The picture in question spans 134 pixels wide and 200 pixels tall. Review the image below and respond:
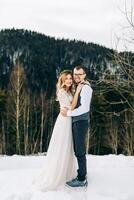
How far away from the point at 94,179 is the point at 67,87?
1.48 m

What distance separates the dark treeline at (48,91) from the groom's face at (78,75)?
1187 millimetres

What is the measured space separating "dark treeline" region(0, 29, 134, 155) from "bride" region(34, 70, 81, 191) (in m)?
1.13

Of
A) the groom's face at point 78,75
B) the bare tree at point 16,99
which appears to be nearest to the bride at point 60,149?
→ the groom's face at point 78,75

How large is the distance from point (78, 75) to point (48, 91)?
1846 inches

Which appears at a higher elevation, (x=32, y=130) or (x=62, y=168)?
(x=62, y=168)

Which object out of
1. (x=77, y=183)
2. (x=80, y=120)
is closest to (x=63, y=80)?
(x=80, y=120)

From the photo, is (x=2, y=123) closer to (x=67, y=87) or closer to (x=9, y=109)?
(x=9, y=109)

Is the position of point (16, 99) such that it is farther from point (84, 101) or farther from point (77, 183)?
point (84, 101)

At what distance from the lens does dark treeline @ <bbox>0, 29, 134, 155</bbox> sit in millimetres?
10211

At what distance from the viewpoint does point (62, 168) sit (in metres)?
7.68

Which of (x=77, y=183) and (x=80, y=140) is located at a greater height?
(x=80, y=140)

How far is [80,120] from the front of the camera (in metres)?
7.46

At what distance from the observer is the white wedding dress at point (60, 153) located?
25.0 feet

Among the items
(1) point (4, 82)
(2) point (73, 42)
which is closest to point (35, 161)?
(1) point (4, 82)
